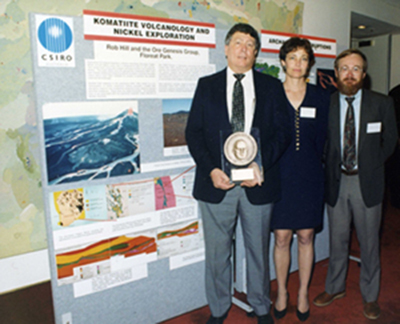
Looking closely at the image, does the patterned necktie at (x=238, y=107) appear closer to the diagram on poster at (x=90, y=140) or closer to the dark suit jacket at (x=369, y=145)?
the diagram on poster at (x=90, y=140)

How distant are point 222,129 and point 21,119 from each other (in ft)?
4.66

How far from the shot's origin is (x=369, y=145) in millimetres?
2162

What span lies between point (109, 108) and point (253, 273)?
1303 mm

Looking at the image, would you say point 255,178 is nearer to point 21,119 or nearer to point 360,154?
point 360,154

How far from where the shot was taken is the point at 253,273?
6.84ft

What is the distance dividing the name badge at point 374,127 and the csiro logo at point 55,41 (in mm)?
1803

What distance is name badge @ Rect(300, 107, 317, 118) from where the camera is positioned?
2.11 m

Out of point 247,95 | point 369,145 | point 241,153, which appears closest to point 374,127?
point 369,145

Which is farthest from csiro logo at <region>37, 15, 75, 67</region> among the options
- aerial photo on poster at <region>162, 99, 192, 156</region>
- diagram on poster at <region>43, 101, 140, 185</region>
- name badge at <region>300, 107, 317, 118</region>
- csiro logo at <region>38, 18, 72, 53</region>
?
name badge at <region>300, 107, 317, 118</region>

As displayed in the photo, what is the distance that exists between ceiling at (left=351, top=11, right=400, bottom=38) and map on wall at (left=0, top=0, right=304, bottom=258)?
3.10 metres

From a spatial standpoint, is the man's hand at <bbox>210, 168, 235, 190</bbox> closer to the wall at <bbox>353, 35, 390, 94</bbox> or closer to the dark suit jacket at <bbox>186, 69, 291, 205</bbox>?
the dark suit jacket at <bbox>186, 69, 291, 205</bbox>

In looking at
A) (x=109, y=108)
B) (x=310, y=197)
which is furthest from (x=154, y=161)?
(x=310, y=197)

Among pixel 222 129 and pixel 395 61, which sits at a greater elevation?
pixel 395 61

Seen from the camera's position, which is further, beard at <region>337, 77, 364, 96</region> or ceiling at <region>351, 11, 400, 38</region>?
ceiling at <region>351, 11, 400, 38</region>
